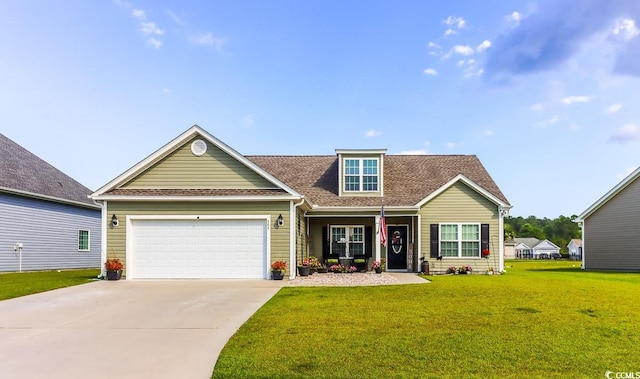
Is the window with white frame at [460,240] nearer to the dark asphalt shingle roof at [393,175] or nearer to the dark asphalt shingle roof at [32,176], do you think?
the dark asphalt shingle roof at [393,175]

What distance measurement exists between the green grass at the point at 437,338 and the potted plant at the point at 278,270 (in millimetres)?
4688

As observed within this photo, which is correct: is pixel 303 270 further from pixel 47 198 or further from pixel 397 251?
pixel 47 198

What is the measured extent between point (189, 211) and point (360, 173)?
8207mm

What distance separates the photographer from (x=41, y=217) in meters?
22.6

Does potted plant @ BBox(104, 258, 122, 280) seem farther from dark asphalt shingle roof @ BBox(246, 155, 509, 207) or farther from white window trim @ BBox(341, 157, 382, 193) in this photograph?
white window trim @ BBox(341, 157, 382, 193)

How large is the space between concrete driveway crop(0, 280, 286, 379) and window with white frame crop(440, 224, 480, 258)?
9311mm

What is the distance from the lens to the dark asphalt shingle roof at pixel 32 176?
70.0 ft

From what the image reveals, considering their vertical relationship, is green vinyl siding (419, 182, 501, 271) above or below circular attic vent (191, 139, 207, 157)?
below

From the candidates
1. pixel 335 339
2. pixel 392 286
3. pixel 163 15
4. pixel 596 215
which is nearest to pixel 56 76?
pixel 163 15

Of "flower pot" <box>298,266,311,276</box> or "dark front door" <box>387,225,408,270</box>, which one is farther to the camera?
"dark front door" <box>387,225,408,270</box>

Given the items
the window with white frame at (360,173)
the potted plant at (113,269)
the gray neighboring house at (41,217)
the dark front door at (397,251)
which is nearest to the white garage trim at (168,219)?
the potted plant at (113,269)

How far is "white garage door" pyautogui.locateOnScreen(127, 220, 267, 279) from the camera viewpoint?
16.4m

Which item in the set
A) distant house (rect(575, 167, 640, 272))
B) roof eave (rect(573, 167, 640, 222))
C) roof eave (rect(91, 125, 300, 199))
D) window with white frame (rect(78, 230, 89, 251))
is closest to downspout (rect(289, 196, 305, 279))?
roof eave (rect(91, 125, 300, 199))

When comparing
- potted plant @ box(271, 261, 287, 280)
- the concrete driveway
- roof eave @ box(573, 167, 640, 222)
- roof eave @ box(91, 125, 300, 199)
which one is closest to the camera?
the concrete driveway
